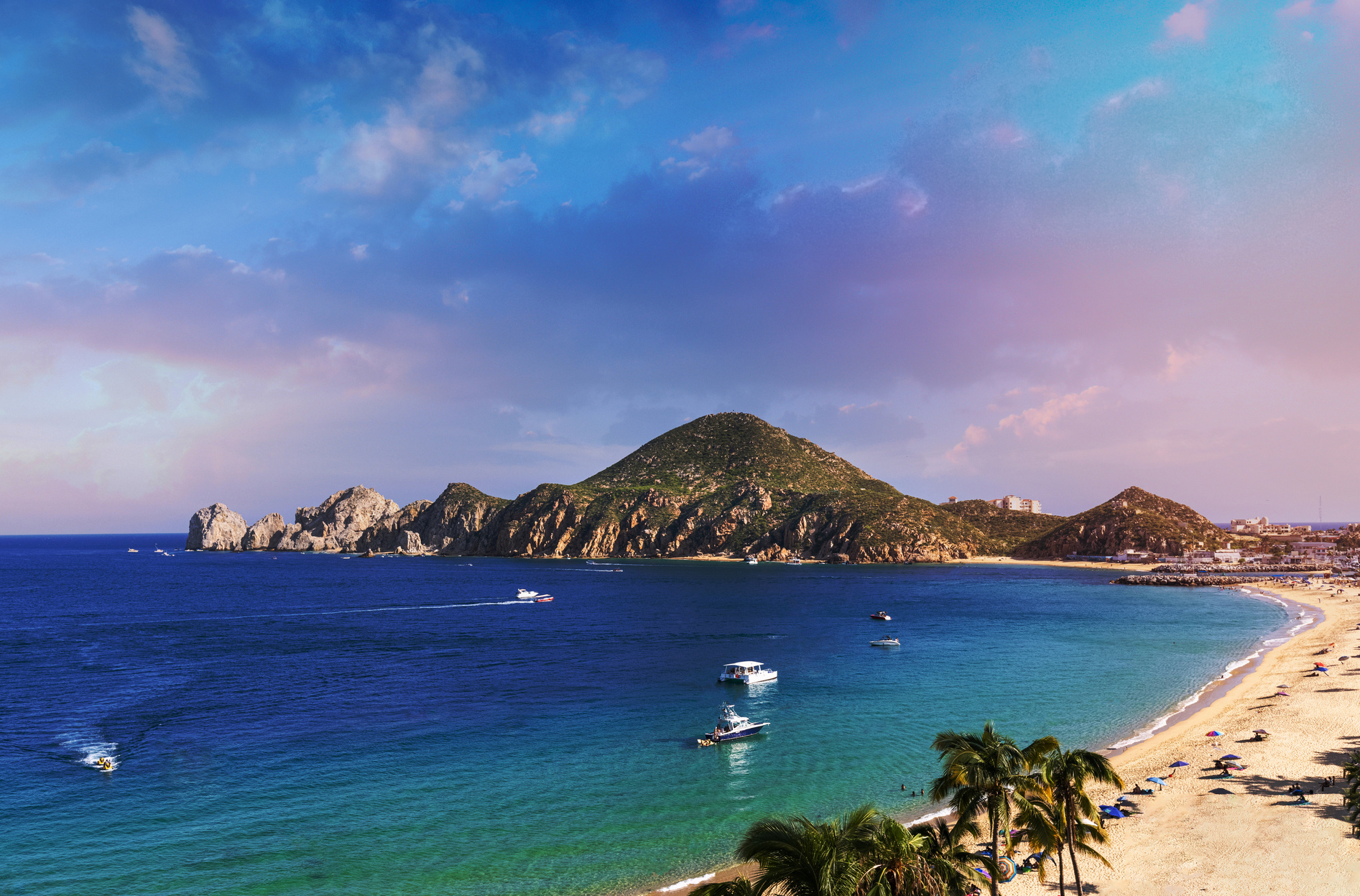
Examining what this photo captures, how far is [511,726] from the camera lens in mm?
55250

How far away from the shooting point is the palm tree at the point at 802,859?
46.9ft

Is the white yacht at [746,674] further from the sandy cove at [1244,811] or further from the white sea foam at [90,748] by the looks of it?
the white sea foam at [90,748]

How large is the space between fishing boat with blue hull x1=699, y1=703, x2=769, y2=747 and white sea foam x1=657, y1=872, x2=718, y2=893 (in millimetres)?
18174

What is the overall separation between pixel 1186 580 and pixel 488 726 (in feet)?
618

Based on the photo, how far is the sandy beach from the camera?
30094mm

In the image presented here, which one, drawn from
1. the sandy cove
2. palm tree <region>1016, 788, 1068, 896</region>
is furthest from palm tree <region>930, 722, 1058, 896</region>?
the sandy cove

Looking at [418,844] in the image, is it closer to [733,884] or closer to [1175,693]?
[733,884]

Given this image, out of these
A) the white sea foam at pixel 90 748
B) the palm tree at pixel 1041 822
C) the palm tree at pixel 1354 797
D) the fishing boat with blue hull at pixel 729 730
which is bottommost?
the white sea foam at pixel 90 748

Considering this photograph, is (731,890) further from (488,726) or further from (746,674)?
(746,674)

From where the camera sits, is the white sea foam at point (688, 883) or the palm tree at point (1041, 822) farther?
the white sea foam at point (688, 883)

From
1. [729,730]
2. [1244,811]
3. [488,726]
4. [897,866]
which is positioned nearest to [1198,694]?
[1244,811]

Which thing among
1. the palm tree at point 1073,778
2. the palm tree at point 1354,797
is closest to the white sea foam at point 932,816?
the palm tree at point 1073,778

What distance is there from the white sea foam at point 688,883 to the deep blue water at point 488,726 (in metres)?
1.01

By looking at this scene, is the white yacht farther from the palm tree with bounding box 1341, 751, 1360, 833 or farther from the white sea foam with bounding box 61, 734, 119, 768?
the white sea foam with bounding box 61, 734, 119, 768
